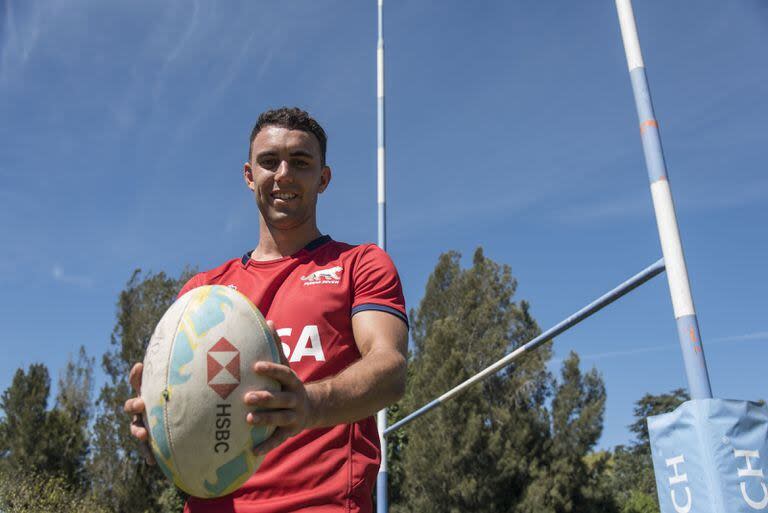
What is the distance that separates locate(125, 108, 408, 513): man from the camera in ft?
4.28

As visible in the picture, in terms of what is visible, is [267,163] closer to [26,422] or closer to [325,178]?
[325,178]

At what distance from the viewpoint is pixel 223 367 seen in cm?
129

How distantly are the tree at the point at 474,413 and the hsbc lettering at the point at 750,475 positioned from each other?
1488cm

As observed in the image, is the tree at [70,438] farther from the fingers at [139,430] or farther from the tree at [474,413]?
the fingers at [139,430]

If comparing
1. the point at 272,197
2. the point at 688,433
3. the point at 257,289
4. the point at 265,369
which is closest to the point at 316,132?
the point at 272,197

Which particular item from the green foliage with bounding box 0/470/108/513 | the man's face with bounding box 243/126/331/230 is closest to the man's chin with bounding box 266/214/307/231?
the man's face with bounding box 243/126/331/230

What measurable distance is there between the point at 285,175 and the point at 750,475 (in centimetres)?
171

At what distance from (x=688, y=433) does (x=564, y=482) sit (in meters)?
17.0

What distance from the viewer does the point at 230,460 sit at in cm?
128

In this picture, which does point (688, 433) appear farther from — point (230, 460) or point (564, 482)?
point (564, 482)

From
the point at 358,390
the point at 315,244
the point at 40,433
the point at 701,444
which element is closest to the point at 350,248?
the point at 315,244

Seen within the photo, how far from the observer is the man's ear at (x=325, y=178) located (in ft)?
6.98

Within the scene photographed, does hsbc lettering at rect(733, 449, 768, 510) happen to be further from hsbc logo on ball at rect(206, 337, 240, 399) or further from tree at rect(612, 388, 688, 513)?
tree at rect(612, 388, 688, 513)

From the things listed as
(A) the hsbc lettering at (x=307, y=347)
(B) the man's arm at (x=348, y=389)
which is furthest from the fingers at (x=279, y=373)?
(A) the hsbc lettering at (x=307, y=347)
